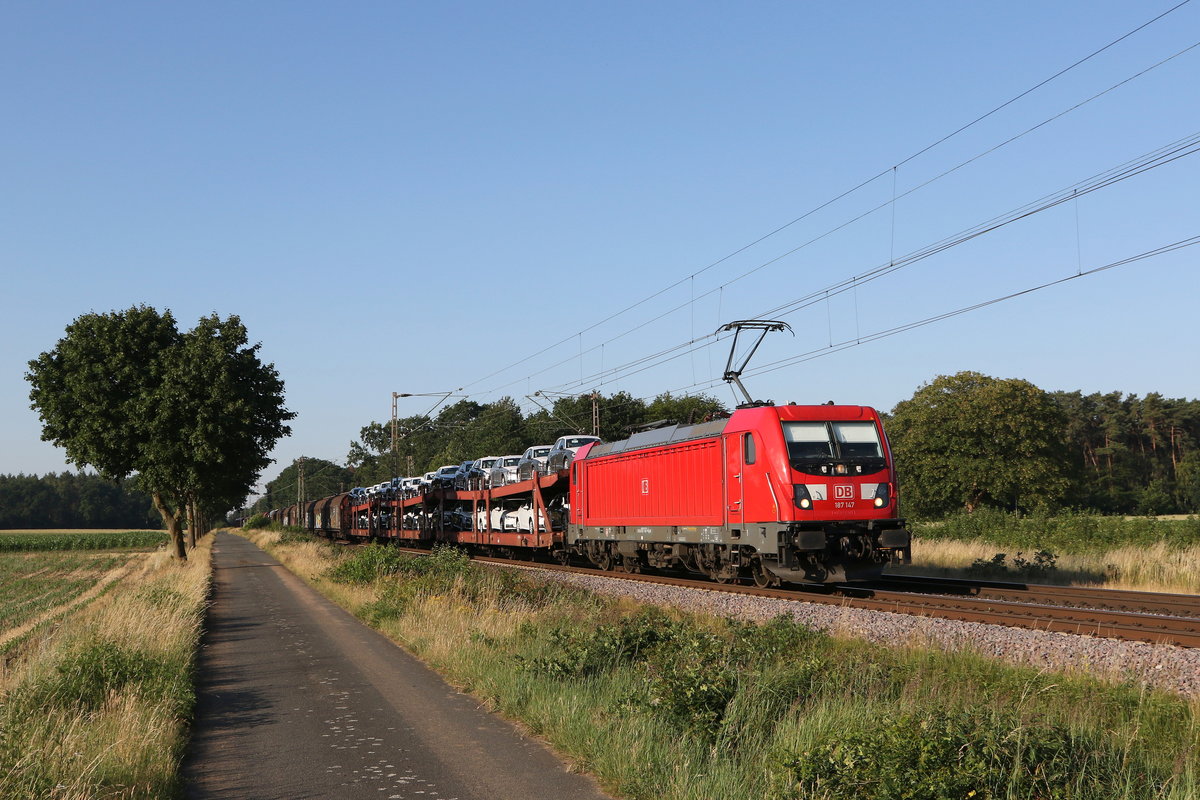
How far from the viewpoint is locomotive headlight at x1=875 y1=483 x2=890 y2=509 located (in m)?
19.5

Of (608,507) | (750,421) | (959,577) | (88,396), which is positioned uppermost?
(88,396)

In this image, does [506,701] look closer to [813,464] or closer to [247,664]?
[247,664]

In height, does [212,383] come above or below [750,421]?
above

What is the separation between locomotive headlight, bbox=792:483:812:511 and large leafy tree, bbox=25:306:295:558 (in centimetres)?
2615

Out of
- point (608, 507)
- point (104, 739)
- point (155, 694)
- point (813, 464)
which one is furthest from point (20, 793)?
point (608, 507)

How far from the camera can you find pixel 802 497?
19.0m

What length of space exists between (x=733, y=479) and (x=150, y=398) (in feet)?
85.5

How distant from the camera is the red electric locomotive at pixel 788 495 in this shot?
62.6ft

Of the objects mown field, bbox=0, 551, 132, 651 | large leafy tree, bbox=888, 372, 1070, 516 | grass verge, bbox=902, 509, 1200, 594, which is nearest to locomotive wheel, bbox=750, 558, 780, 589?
grass verge, bbox=902, 509, 1200, 594

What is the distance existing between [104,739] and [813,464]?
14065 mm

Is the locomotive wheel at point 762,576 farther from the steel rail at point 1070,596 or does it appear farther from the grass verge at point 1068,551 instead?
the grass verge at point 1068,551

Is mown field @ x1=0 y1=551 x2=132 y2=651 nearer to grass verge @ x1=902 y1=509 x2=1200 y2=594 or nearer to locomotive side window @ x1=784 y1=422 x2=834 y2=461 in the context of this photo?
locomotive side window @ x1=784 y1=422 x2=834 y2=461

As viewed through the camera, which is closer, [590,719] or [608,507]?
[590,719]

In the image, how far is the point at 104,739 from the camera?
7836mm
